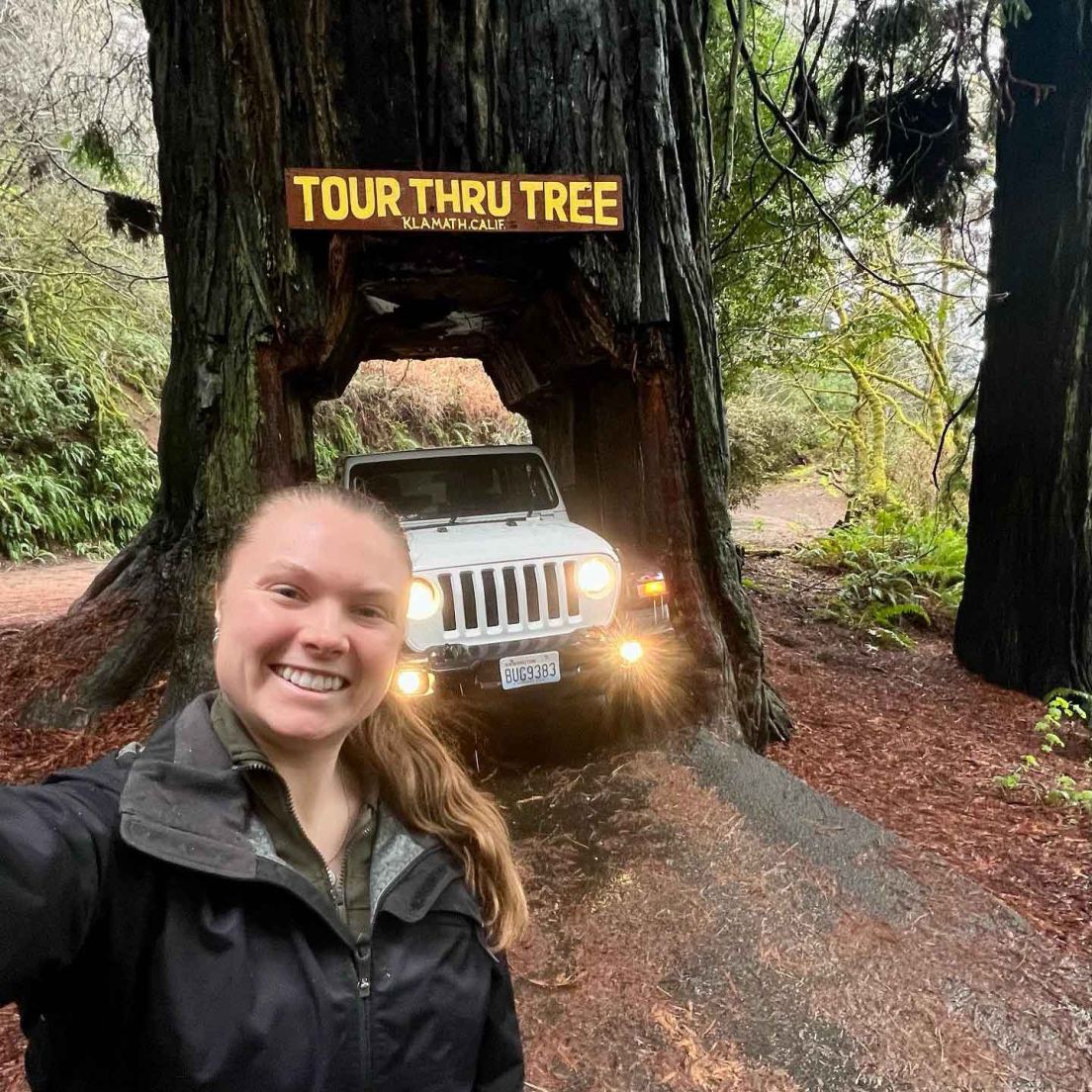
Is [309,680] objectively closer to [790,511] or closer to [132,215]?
[132,215]

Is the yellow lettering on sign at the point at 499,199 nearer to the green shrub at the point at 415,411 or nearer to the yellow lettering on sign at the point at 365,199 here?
the yellow lettering on sign at the point at 365,199

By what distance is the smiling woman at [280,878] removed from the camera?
1.09 m

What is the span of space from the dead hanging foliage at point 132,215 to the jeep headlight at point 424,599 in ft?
17.0

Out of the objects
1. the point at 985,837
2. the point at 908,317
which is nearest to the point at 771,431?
the point at 908,317

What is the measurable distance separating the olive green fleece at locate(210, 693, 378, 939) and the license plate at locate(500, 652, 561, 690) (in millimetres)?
3104

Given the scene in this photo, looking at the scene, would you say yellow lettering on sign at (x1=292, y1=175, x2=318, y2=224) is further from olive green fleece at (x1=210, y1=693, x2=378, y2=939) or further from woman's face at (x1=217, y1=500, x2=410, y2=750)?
olive green fleece at (x1=210, y1=693, x2=378, y2=939)

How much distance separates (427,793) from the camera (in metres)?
1.51

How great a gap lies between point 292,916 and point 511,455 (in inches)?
217

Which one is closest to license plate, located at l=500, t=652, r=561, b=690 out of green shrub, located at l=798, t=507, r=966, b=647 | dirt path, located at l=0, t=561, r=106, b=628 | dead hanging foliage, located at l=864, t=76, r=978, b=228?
green shrub, located at l=798, t=507, r=966, b=647

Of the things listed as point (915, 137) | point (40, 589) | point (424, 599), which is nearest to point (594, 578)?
point (424, 599)

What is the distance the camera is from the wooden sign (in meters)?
4.32

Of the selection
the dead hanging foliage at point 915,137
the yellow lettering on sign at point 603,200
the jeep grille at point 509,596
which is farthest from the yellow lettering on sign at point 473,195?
the dead hanging foliage at point 915,137

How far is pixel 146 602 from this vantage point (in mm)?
6023

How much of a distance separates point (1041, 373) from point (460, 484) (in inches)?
207
